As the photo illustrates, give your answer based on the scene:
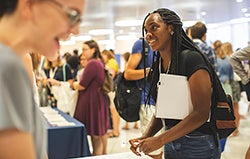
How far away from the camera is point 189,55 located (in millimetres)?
1210

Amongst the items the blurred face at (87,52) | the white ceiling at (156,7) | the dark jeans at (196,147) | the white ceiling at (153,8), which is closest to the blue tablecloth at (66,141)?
the blurred face at (87,52)

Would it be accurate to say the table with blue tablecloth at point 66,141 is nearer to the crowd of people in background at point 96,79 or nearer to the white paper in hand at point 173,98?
the crowd of people in background at point 96,79

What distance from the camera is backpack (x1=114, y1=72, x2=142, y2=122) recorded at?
2.39 meters

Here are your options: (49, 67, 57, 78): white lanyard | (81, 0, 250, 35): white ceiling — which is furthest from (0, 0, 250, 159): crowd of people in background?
(81, 0, 250, 35): white ceiling

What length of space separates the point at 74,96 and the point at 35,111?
272 cm

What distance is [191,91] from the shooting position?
3.89 feet

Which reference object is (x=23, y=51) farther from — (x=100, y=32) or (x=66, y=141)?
(x=100, y=32)

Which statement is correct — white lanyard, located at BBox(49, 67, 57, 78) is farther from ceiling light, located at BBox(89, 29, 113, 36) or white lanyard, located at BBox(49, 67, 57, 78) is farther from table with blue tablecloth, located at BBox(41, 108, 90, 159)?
ceiling light, located at BBox(89, 29, 113, 36)

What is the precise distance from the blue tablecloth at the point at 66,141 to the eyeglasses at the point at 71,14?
188 cm

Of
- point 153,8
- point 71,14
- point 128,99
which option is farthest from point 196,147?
point 153,8

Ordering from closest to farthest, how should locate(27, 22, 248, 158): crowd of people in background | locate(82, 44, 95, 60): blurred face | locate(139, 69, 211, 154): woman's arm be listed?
locate(139, 69, 211, 154): woman's arm, locate(27, 22, 248, 158): crowd of people in background, locate(82, 44, 95, 60): blurred face

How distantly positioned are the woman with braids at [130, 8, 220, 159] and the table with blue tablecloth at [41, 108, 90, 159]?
1210 mm

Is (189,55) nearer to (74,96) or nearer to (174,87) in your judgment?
(174,87)

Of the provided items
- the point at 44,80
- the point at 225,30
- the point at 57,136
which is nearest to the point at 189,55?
the point at 57,136
